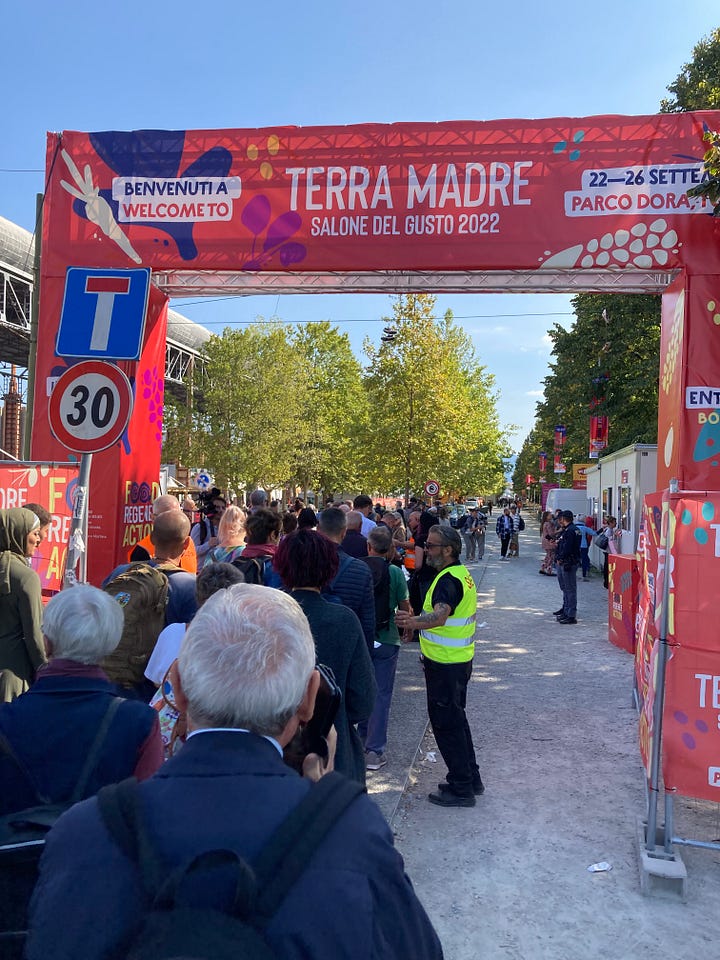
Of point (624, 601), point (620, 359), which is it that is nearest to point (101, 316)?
point (624, 601)

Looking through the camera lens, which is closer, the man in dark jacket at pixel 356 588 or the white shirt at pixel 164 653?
the white shirt at pixel 164 653

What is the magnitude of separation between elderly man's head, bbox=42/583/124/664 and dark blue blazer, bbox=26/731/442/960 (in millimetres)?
1091

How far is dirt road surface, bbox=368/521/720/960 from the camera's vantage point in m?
3.41

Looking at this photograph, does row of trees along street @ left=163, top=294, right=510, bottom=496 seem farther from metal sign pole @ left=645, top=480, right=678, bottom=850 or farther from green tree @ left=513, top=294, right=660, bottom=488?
metal sign pole @ left=645, top=480, right=678, bottom=850

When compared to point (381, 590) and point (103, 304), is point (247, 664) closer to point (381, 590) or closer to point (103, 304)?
point (381, 590)

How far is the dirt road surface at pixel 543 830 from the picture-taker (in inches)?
134

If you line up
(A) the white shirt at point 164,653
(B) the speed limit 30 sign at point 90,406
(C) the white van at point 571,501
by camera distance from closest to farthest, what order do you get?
(A) the white shirt at point 164,653 → (B) the speed limit 30 sign at point 90,406 → (C) the white van at point 571,501

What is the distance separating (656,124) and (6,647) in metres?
7.51

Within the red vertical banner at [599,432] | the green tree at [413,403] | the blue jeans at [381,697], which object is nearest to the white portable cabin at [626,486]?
the red vertical banner at [599,432]

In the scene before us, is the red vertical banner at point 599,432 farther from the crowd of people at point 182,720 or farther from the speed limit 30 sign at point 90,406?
the speed limit 30 sign at point 90,406

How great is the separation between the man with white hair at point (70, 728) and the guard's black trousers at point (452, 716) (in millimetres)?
2915

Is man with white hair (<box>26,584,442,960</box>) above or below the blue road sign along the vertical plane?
below

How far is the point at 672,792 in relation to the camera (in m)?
3.86

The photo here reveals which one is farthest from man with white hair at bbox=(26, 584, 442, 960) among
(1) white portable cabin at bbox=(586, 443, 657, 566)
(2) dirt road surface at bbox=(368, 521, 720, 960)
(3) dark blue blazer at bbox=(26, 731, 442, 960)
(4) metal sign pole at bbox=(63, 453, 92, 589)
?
(1) white portable cabin at bbox=(586, 443, 657, 566)
